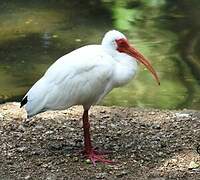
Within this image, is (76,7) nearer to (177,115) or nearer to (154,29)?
(154,29)

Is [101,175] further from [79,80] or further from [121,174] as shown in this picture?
[79,80]

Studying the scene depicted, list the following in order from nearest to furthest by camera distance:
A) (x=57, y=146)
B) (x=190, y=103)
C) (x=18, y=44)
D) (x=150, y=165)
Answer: (x=150, y=165), (x=57, y=146), (x=190, y=103), (x=18, y=44)

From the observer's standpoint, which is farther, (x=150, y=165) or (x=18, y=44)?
(x=18, y=44)

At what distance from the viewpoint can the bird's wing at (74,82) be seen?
498 cm

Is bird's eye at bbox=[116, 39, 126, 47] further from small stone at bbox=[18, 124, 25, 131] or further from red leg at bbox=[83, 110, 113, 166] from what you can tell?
small stone at bbox=[18, 124, 25, 131]

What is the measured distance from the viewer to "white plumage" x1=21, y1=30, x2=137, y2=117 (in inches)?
196

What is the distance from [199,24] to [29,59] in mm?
3082

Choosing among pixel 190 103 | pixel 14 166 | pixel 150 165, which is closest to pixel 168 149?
pixel 150 165

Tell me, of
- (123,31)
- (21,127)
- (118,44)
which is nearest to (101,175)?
(118,44)

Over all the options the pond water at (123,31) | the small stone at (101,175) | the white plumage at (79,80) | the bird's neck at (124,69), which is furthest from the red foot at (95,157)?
the pond water at (123,31)

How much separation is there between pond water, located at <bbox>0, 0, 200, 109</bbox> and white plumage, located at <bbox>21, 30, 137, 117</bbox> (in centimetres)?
Result: 246

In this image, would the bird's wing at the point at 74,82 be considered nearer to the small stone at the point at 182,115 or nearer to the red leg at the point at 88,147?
the red leg at the point at 88,147

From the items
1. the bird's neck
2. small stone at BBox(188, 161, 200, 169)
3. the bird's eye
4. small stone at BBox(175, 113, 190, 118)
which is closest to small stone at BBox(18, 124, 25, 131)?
the bird's neck

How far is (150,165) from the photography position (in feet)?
16.7
